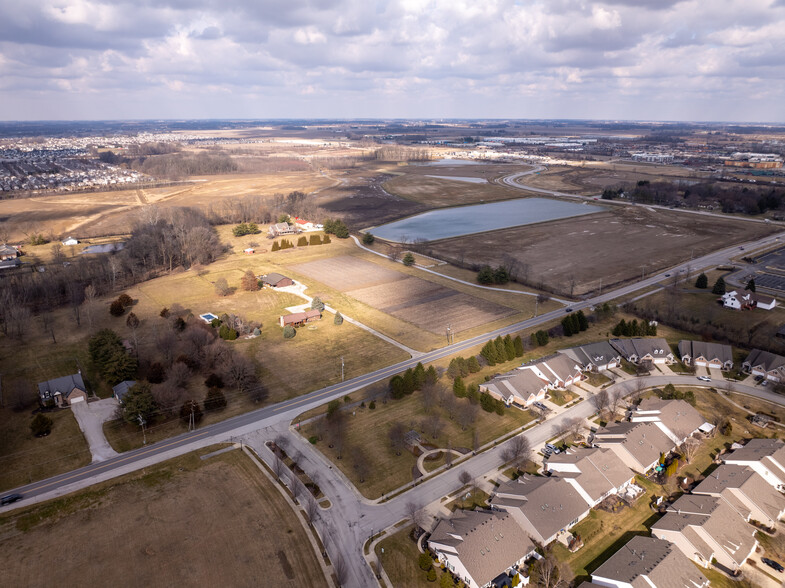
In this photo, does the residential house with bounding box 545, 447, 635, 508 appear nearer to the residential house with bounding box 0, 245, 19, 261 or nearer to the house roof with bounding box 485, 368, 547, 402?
the house roof with bounding box 485, 368, 547, 402

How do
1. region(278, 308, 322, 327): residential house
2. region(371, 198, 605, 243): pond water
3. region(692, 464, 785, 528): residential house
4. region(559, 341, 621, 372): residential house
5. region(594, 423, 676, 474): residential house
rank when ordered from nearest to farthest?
region(692, 464, 785, 528): residential house → region(594, 423, 676, 474): residential house → region(559, 341, 621, 372): residential house → region(278, 308, 322, 327): residential house → region(371, 198, 605, 243): pond water

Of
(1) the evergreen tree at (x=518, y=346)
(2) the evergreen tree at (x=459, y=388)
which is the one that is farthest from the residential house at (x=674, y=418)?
(2) the evergreen tree at (x=459, y=388)

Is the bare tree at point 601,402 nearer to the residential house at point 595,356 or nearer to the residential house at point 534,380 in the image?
the residential house at point 534,380

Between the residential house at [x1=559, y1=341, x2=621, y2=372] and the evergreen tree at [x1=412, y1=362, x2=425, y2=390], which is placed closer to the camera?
the evergreen tree at [x1=412, y1=362, x2=425, y2=390]

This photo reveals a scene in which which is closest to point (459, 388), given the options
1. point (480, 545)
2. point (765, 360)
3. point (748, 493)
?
point (480, 545)

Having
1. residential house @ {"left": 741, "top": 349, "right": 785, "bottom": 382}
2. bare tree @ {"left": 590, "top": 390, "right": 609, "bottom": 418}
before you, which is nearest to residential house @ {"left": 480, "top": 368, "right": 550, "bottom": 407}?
bare tree @ {"left": 590, "top": 390, "right": 609, "bottom": 418}

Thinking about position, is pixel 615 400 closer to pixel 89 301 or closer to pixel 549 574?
pixel 549 574

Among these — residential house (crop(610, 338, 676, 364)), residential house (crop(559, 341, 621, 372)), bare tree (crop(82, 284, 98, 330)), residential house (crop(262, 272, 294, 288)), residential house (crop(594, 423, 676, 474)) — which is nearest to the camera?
residential house (crop(594, 423, 676, 474))
